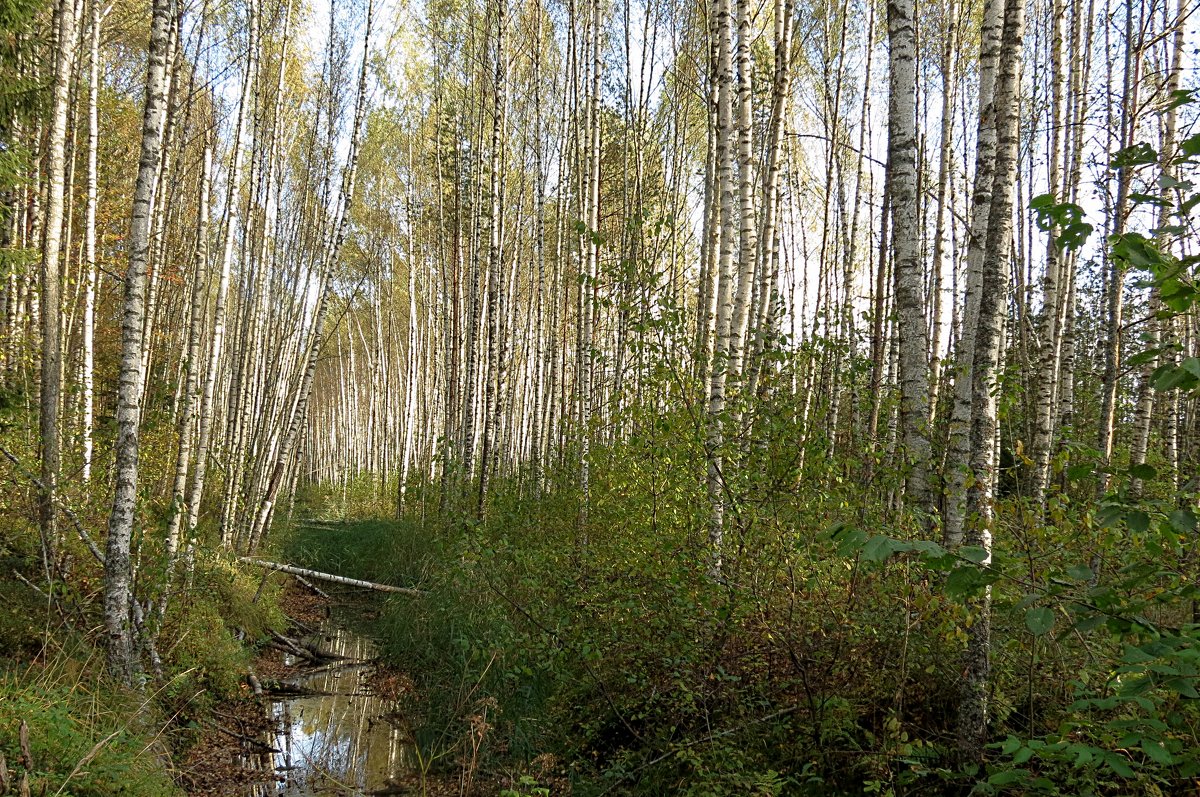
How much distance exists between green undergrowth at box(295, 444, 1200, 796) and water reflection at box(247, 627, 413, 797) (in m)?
0.35

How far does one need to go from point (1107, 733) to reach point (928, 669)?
1184mm

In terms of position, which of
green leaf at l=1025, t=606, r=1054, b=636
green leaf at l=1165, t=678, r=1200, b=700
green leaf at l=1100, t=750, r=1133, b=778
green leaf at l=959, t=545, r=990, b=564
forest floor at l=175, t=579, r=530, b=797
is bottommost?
forest floor at l=175, t=579, r=530, b=797

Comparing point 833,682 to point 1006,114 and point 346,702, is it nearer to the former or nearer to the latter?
point 1006,114

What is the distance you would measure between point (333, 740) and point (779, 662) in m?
3.68

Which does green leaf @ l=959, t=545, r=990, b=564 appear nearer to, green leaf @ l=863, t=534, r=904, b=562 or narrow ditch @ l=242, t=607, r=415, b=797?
green leaf @ l=863, t=534, r=904, b=562

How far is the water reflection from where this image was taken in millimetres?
4957

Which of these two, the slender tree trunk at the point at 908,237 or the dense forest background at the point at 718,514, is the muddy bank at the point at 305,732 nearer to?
the dense forest background at the point at 718,514

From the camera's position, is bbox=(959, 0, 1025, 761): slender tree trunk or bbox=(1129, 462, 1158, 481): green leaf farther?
bbox=(959, 0, 1025, 761): slender tree trunk

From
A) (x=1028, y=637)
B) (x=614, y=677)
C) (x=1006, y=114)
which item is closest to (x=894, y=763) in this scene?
(x=1028, y=637)

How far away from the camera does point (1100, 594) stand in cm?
158

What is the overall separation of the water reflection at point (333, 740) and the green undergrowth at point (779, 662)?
349mm

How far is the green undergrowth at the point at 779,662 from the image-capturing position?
3070 mm

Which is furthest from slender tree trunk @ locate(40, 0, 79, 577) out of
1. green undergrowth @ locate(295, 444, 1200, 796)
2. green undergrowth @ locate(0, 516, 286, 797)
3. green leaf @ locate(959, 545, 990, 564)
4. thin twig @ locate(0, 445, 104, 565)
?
green leaf @ locate(959, 545, 990, 564)

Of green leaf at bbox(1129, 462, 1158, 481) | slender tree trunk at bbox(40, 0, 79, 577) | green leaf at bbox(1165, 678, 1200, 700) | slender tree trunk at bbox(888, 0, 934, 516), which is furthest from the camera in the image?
slender tree trunk at bbox(40, 0, 79, 577)
